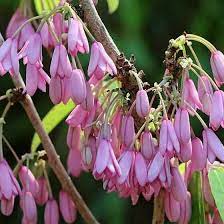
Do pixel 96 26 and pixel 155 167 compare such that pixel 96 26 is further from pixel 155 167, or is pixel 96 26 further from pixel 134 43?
pixel 134 43

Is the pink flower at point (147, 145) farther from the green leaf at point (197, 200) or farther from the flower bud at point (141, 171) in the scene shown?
the green leaf at point (197, 200)

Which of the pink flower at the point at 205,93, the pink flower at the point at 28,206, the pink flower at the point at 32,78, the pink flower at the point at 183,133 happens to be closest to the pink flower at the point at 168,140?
the pink flower at the point at 183,133

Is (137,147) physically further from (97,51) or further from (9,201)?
(9,201)

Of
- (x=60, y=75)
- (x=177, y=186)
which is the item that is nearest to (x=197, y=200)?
(x=177, y=186)

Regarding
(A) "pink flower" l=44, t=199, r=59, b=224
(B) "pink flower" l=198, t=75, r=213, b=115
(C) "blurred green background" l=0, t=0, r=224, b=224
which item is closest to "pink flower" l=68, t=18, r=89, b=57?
(B) "pink flower" l=198, t=75, r=213, b=115

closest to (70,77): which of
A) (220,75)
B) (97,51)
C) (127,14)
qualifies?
(97,51)

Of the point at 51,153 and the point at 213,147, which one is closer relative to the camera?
the point at 213,147
